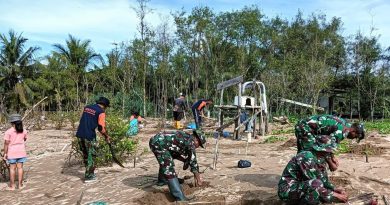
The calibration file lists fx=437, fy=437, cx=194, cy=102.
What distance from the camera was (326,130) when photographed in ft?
17.4

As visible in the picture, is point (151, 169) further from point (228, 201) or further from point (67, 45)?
point (67, 45)

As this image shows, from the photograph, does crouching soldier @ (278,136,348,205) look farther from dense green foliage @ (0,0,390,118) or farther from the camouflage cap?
dense green foliage @ (0,0,390,118)

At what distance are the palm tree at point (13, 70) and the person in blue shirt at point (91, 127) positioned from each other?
25422mm

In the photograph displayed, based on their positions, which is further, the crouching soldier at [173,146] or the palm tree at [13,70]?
the palm tree at [13,70]

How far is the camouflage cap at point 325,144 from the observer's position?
Result: 5125 mm

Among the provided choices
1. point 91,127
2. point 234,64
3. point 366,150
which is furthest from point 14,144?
point 234,64

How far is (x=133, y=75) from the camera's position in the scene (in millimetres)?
28125

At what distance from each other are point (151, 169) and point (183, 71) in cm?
2049

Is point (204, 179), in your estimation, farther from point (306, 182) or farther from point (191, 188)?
point (306, 182)

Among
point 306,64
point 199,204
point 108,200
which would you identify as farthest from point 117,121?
point 306,64

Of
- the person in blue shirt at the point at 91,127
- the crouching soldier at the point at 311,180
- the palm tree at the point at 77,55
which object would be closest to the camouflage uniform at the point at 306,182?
the crouching soldier at the point at 311,180

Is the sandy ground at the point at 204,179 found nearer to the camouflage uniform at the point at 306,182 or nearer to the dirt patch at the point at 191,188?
the dirt patch at the point at 191,188

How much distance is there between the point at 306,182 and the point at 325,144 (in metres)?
0.62

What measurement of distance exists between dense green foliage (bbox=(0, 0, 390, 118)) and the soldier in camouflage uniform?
60.1ft
